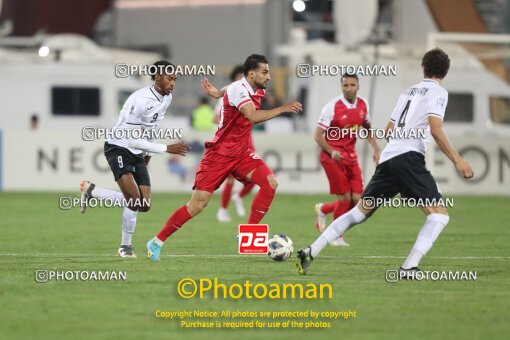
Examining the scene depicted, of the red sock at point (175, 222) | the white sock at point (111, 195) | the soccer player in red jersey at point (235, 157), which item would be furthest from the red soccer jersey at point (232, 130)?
the white sock at point (111, 195)

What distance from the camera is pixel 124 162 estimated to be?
1478 cm

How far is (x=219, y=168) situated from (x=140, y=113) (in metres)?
1.15

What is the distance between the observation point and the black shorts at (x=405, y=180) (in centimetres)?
1241

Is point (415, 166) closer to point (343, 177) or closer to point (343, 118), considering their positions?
point (343, 118)

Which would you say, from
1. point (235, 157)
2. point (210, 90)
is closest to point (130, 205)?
point (235, 157)

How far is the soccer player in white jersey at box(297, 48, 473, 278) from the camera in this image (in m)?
12.4

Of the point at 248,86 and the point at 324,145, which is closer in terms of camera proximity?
the point at 248,86

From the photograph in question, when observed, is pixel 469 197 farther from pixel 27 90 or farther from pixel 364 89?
pixel 27 90

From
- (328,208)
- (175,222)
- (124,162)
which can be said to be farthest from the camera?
(328,208)

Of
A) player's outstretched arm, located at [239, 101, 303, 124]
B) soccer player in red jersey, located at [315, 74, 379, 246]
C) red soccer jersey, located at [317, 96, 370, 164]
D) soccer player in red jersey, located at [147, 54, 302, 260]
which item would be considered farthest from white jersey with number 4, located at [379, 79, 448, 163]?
red soccer jersey, located at [317, 96, 370, 164]

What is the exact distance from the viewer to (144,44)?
45500mm

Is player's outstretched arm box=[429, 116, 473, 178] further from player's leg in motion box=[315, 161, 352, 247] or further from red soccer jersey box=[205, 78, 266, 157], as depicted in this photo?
player's leg in motion box=[315, 161, 352, 247]

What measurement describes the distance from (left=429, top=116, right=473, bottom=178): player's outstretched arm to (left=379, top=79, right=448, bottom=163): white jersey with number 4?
0.09 m

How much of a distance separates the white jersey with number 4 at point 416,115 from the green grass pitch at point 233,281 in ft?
4.42
